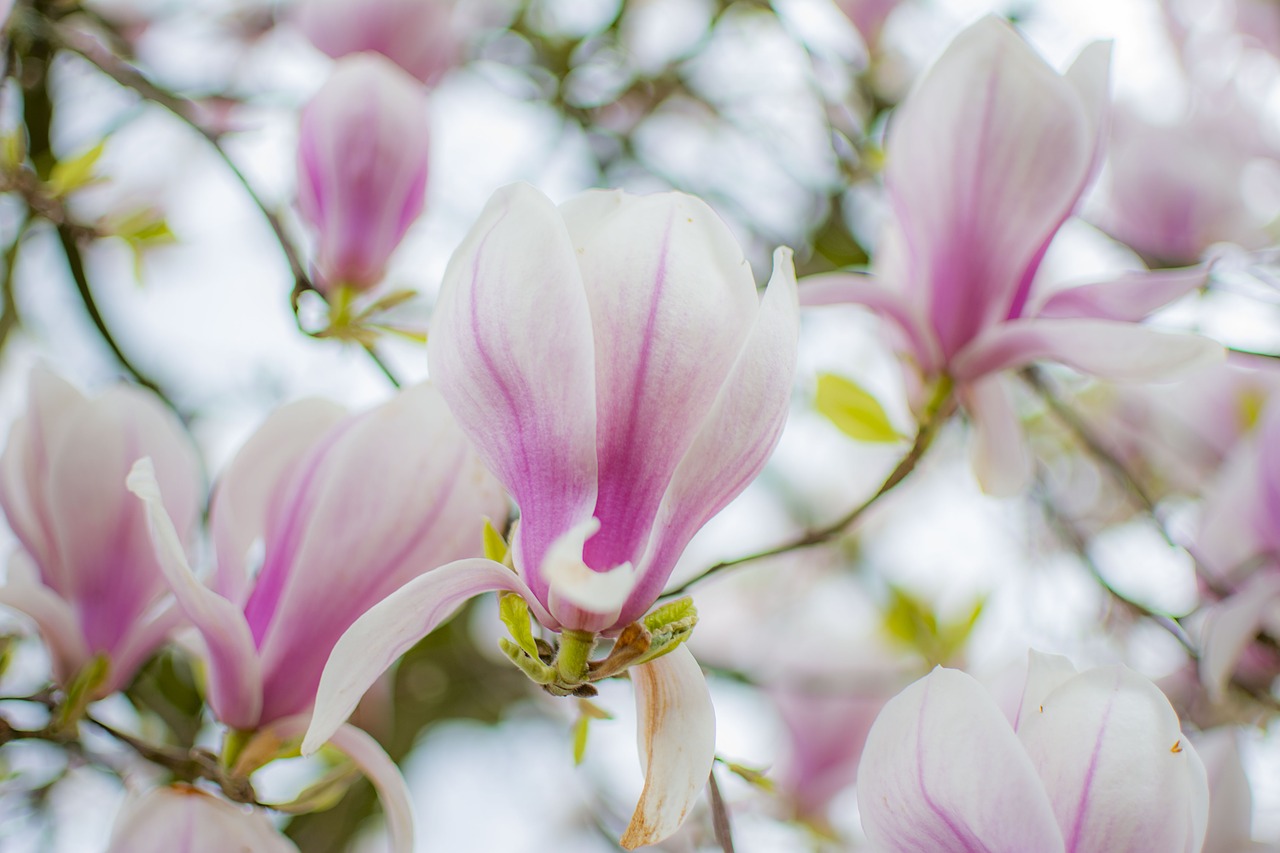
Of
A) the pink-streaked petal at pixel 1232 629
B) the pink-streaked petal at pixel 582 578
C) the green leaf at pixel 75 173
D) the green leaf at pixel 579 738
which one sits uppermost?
the pink-streaked petal at pixel 582 578

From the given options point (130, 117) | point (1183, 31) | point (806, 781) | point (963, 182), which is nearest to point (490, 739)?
point (806, 781)

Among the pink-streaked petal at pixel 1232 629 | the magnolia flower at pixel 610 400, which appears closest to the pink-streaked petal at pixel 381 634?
the magnolia flower at pixel 610 400

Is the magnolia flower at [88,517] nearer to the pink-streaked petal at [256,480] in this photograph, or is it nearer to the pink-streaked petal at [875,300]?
the pink-streaked petal at [256,480]

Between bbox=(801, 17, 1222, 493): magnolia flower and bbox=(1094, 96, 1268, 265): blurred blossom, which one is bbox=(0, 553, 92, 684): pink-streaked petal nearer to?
bbox=(801, 17, 1222, 493): magnolia flower

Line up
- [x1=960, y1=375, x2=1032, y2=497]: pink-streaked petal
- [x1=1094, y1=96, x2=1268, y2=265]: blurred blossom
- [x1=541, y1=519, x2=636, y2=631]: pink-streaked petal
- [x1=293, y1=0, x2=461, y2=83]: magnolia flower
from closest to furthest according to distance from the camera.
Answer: [x1=541, y1=519, x2=636, y2=631]: pink-streaked petal → [x1=960, y1=375, x2=1032, y2=497]: pink-streaked petal → [x1=293, y1=0, x2=461, y2=83]: magnolia flower → [x1=1094, y1=96, x2=1268, y2=265]: blurred blossom

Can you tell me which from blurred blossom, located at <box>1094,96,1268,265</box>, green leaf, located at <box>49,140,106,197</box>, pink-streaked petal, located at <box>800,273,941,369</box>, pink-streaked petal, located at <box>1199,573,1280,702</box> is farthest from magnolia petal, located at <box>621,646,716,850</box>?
blurred blossom, located at <box>1094,96,1268,265</box>

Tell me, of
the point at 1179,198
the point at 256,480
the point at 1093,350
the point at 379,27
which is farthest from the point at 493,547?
the point at 1179,198
